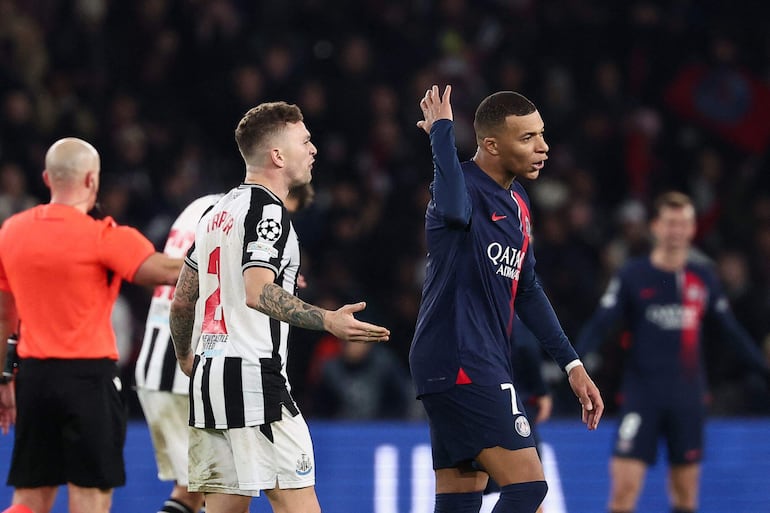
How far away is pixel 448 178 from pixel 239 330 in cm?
95

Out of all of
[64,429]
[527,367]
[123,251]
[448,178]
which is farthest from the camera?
[527,367]

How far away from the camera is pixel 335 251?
35.3 ft

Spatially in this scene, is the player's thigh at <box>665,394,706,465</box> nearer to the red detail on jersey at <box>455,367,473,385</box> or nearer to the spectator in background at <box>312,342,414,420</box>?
the spectator in background at <box>312,342,414,420</box>

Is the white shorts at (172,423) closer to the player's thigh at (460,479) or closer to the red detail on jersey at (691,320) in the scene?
the player's thigh at (460,479)

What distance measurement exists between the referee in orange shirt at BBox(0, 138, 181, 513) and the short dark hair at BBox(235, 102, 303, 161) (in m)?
1.02

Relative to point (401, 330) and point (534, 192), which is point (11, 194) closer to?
point (401, 330)

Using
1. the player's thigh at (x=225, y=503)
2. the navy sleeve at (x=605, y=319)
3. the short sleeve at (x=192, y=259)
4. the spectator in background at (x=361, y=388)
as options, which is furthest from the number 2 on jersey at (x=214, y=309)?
the spectator in background at (x=361, y=388)

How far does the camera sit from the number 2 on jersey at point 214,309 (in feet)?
15.5

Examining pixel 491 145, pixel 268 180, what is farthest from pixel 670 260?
pixel 268 180

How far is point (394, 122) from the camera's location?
1184 centimetres

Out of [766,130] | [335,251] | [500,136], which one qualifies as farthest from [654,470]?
[766,130]

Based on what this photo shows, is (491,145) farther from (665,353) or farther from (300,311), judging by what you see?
(665,353)

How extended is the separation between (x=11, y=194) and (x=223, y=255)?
19.0 ft

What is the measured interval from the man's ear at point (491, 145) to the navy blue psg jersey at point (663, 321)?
304 cm
